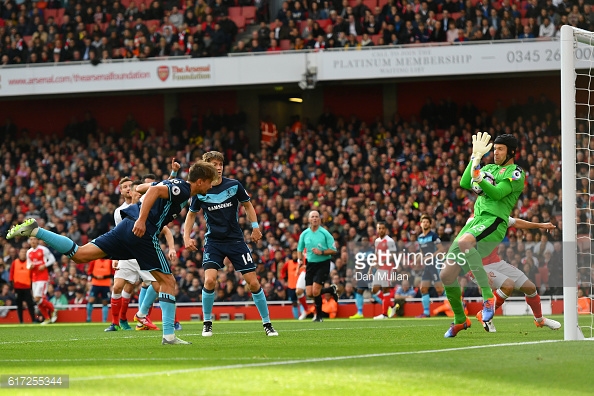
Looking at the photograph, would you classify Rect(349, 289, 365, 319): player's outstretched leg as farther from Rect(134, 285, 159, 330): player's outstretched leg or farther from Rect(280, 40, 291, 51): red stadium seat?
Rect(280, 40, 291, 51): red stadium seat

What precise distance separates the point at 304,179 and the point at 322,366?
20770 mm

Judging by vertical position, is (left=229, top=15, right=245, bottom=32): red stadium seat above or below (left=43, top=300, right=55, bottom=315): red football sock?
above

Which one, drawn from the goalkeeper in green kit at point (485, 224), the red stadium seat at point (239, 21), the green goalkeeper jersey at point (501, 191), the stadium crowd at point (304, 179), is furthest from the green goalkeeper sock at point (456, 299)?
the red stadium seat at point (239, 21)

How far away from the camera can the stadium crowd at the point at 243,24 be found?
27.5 metres

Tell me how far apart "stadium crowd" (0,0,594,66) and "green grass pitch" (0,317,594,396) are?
1869 cm

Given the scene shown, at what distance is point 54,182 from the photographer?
99.9ft

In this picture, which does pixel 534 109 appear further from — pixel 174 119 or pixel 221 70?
pixel 174 119

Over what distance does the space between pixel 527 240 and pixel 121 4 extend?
54.2ft

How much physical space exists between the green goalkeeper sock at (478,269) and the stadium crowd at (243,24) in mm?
17090

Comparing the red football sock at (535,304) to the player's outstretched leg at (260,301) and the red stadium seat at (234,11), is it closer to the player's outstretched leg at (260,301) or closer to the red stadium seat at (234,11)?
the player's outstretched leg at (260,301)

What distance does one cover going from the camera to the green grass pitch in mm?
5590

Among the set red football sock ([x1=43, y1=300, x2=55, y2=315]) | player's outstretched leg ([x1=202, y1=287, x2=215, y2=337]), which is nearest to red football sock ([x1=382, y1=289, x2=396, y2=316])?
red football sock ([x1=43, y1=300, x2=55, y2=315])

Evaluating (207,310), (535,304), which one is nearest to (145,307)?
(207,310)

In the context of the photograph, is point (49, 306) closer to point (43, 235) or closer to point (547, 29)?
point (43, 235)
